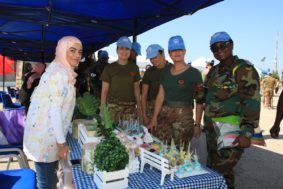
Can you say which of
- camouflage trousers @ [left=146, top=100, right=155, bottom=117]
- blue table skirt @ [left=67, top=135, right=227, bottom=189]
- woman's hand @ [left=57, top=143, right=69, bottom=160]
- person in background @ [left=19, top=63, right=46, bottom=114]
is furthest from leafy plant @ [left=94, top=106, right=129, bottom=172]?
person in background @ [left=19, top=63, right=46, bottom=114]

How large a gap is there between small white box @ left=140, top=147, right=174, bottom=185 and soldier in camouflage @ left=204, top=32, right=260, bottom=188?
36.1 inches

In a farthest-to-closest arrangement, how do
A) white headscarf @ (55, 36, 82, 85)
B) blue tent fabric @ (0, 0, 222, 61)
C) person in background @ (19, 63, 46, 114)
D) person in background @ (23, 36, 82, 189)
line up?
person in background @ (19, 63, 46, 114) < blue tent fabric @ (0, 0, 222, 61) < white headscarf @ (55, 36, 82, 85) < person in background @ (23, 36, 82, 189)

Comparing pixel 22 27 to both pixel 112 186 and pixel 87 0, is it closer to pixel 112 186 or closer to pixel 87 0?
pixel 87 0

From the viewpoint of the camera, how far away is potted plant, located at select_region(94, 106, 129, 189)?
159 cm

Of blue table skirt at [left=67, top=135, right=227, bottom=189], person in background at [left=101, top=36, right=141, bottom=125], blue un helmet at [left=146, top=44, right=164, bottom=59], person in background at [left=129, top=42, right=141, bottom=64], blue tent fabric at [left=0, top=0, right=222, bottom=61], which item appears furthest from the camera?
person in background at [left=129, top=42, right=141, bottom=64]

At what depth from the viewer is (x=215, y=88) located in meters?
2.60

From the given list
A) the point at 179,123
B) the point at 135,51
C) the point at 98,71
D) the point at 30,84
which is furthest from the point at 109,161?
the point at 98,71

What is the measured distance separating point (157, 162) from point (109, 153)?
0.39 metres

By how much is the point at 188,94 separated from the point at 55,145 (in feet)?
4.53

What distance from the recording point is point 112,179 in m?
1.60

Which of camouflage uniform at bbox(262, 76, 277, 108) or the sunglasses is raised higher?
the sunglasses

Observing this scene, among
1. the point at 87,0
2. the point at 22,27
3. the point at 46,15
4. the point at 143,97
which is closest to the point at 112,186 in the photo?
the point at 143,97

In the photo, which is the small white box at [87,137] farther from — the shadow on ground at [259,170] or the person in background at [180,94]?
the shadow on ground at [259,170]

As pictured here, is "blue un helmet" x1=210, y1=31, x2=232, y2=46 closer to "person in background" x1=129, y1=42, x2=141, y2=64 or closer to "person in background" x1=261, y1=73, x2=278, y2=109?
"person in background" x1=129, y1=42, x2=141, y2=64
